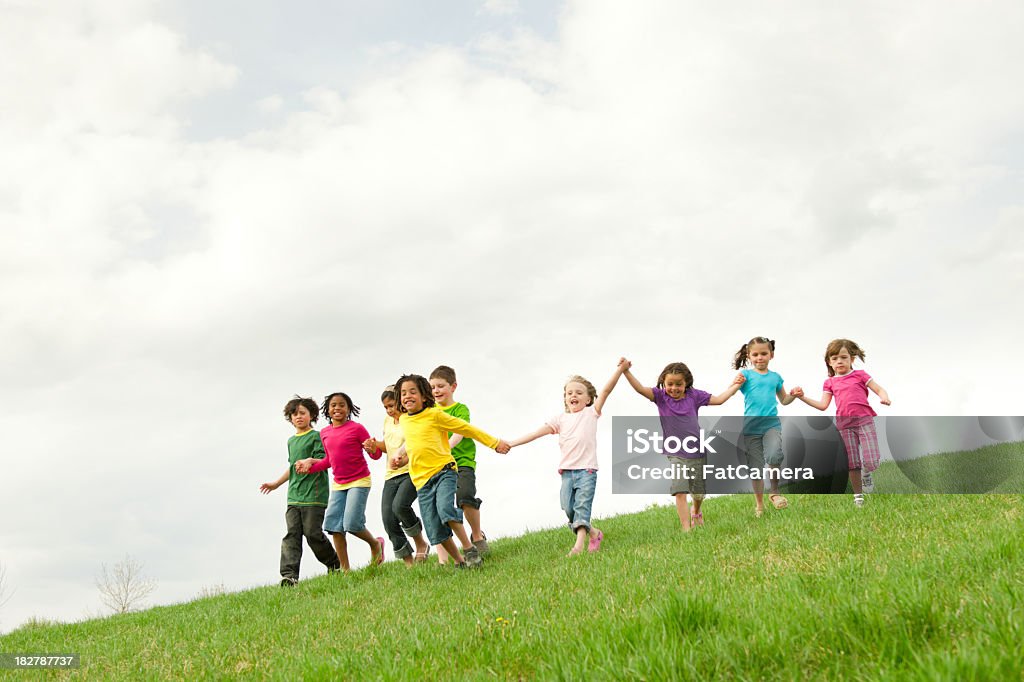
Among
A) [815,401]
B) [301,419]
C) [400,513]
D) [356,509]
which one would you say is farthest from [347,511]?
[815,401]

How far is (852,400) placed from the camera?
36.9ft

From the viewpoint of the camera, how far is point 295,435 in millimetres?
12273

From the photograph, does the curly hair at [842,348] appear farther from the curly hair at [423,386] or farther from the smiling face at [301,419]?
the smiling face at [301,419]

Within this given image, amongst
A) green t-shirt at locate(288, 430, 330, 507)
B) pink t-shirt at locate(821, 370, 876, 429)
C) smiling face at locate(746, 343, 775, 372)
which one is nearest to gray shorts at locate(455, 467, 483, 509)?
green t-shirt at locate(288, 430, 330, 507)

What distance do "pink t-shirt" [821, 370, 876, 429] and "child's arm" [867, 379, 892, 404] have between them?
76 mm

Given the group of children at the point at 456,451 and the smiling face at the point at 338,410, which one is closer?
the group of children at the point at 456,451

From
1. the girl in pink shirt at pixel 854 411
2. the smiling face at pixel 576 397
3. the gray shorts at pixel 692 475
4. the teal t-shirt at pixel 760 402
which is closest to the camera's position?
the smiling face at pixel 576 397

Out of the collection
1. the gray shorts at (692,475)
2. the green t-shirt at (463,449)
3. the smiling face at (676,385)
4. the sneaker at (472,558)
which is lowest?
the sneaker at (472,558)

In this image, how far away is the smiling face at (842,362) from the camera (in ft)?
37.8

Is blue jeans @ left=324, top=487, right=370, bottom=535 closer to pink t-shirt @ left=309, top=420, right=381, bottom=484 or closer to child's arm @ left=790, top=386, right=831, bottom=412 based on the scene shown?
pink t-shirt @ left=309, top=420, right=381, bottom=484

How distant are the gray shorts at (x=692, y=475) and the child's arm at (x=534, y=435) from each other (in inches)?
75.8

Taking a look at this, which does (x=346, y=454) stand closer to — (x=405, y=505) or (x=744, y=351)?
(x=405, y=505)

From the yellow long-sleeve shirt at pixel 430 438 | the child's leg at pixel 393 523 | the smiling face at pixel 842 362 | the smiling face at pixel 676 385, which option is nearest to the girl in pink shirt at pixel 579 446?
the yellow long-sleeve shirt at pixel 430 438

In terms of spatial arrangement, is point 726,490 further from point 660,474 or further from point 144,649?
point 144,649
